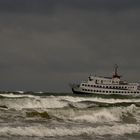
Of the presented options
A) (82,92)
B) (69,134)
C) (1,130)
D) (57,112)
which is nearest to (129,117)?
(57,112)

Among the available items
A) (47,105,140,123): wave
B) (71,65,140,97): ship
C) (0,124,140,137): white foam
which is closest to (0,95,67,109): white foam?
(47,105,140,123): wave

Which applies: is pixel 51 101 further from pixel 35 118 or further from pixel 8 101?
pixel 35 118

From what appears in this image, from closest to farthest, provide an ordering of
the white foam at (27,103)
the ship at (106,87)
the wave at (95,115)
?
the wave at (95,115) < the white foam at (27,103) < the ship at (106,87)

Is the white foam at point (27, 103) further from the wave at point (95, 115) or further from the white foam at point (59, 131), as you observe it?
the white foam at point (59, 131)

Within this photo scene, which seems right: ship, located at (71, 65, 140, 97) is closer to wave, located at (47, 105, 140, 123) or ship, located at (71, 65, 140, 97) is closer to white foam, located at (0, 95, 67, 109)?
white foam, located at (0, 95, 67, 109)

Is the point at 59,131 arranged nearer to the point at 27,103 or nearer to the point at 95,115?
the point at 95,115

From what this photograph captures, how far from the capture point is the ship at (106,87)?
108 meters

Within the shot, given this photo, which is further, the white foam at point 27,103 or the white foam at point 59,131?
the white foam at point 27,103

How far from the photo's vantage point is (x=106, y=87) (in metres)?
109

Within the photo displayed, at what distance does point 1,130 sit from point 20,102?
25662mm

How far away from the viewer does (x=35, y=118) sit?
27.8m

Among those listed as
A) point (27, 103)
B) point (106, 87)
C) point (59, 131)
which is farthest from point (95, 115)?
point (106, 87)

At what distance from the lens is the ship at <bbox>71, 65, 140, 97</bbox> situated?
356 feet

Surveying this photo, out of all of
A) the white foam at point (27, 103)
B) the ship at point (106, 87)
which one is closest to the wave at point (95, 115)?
the white foam at point (27, 103)
